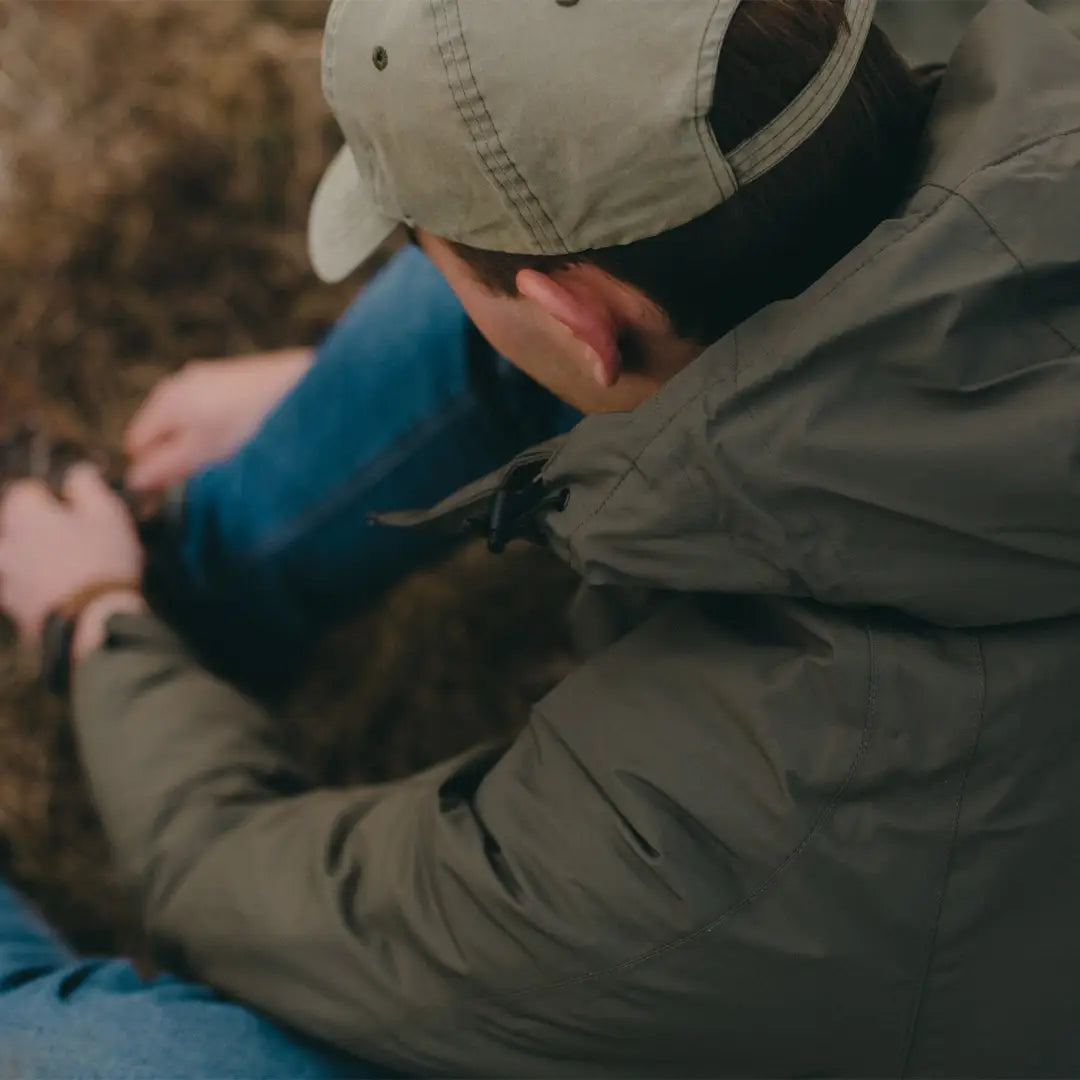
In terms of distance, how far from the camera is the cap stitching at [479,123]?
1.71 ft

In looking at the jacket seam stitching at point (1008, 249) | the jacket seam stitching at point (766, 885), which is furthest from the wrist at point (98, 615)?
the jacket seam stitching at point (1008, 249)

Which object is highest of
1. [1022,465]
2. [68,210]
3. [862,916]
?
[68,210]

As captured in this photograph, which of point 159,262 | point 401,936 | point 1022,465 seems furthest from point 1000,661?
point 159,262

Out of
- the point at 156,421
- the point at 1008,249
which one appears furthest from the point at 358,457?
the point at 1008,249

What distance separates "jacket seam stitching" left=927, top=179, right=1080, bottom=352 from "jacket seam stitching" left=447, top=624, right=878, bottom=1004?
0.50 feet

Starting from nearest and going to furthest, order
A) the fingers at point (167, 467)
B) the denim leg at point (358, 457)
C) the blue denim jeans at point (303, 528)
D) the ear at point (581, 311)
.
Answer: the ear at point (581, 311), the blue denim jeans at point (303, 528), the denim leg at point (358, 457), the fingers at point (167, 467)

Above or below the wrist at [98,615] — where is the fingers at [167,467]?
above

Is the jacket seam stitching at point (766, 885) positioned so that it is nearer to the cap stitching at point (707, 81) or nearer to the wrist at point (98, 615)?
the cap stitching at point (707, 81)

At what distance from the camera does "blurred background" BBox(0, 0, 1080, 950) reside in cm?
117

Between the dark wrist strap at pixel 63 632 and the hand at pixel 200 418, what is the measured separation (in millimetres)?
169

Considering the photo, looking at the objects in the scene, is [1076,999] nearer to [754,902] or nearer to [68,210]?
[754,902]

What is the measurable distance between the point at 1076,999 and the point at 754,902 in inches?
7.8

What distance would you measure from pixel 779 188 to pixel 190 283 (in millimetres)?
881

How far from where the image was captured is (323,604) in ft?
3.43
